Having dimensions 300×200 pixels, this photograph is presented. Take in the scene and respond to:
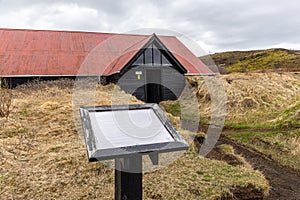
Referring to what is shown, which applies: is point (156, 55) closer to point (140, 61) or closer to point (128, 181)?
point (140, 61)

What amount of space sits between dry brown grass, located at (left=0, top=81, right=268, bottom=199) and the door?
754 centimetres

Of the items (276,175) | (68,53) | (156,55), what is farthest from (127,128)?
(68,53)

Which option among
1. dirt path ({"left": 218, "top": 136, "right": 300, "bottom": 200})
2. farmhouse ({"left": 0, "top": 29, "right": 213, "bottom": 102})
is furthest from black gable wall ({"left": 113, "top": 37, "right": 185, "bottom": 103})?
dirt path ({"left": 218, "top": 136, "right": 300, "bottom": 200})

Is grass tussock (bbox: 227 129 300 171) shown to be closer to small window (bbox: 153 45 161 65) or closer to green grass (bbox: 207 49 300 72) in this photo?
small window (bbox: 153 45 161 65)

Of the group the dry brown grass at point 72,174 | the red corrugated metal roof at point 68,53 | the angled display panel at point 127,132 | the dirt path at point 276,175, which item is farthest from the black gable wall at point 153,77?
the angled display panel at point 127,132

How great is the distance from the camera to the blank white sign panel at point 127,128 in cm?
223

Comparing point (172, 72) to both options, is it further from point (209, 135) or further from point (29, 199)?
point (29, 199)

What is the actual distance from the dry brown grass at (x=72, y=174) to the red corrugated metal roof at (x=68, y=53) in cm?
722

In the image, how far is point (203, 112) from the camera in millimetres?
12367

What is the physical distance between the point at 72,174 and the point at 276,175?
4.16 m

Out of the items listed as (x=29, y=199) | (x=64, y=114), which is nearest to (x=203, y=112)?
(x=64, y=114)

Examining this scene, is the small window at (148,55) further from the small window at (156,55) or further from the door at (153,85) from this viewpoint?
the door at (153,85)

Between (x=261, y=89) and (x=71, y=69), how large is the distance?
1041cm

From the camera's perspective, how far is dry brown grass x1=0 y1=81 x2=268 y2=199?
12.3 feet
